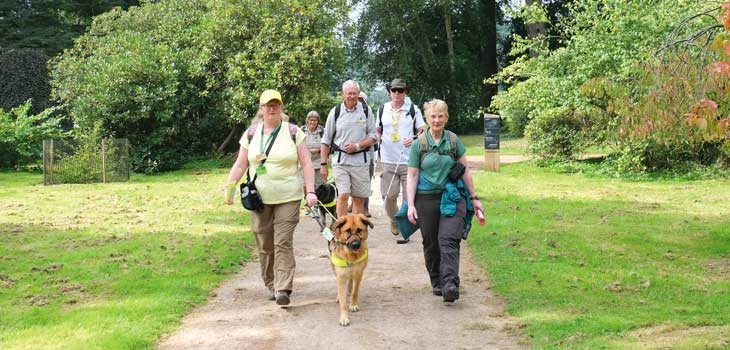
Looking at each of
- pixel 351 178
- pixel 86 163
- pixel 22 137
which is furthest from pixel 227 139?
pixel 351 178

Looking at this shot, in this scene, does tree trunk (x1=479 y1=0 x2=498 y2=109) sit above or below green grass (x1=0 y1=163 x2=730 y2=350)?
above

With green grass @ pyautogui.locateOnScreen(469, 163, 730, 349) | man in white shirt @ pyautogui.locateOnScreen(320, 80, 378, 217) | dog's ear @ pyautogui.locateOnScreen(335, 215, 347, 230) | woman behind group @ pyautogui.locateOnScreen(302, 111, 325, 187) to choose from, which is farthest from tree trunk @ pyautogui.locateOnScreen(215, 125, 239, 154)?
dog's ear @ pyautogui.locateOnScreen(335, 215, 347, 230)

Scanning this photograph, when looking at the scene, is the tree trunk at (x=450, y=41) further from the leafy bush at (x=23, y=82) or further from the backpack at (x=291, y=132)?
the backpack at (x=291, y=132)

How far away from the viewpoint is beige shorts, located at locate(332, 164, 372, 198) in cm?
934

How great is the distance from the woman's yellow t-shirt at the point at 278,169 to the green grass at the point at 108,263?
50.6 inches

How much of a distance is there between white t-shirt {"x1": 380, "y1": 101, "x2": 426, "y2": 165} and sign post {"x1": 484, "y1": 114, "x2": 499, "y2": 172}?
11600mm

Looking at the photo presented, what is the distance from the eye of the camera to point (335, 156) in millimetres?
9453

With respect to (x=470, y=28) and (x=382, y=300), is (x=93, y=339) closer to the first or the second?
(x=382, y=300)

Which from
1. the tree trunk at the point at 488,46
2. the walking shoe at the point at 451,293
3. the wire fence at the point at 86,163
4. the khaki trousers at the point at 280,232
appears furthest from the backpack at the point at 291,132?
the tree trunk at the point at 488,46

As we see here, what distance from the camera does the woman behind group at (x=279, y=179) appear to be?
6824 mm

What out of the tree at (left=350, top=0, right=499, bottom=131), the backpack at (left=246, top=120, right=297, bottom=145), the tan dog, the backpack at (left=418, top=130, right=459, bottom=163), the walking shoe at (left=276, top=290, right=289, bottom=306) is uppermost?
the tree at (left=350, top=0, right=499, bottom=131)

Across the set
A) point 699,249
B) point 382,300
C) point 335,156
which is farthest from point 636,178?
point 382,300

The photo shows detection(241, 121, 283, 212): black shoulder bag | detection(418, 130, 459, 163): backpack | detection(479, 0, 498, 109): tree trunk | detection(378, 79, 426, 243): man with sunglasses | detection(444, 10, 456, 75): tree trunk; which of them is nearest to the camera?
detection(241, 121, 283, 212): black shoulder bag

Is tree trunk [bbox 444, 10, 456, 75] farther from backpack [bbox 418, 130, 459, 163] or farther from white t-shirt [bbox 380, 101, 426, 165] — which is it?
backpack [bbox 418, 130, 459, 163]
